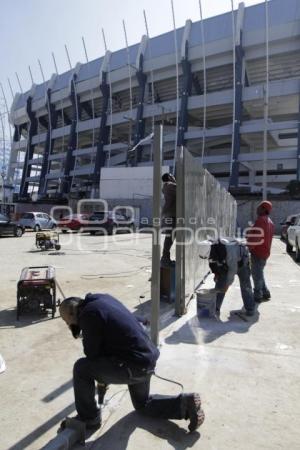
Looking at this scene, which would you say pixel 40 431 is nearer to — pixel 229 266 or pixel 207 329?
pixel 207 329

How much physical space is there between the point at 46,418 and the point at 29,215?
2796 cm

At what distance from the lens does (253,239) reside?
7.38 metres

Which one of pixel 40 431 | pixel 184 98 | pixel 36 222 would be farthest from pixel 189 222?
pixel 184 98

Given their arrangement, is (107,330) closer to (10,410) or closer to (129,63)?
(10,410)

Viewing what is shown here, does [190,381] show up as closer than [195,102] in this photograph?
Yes

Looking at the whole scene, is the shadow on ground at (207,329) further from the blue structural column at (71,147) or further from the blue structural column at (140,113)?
the blue structural column at (71,147)

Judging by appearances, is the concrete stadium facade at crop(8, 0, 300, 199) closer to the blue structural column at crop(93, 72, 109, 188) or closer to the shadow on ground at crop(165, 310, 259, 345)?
the blue structural column at crop(93, 72, 109, 188)

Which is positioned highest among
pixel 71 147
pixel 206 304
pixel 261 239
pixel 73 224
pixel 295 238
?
pixel 71 147

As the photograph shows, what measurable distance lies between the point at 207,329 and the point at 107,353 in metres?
3.14

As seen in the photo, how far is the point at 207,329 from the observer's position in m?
5.83

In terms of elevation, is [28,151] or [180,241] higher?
[28,151]

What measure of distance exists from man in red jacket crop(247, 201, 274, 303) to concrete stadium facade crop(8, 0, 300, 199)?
1261 inches

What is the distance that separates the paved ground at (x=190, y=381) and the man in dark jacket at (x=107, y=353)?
214mm

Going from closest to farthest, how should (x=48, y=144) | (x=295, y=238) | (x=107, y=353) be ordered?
(x=107, y=353) < (x=295, y=238) < (x=48, y=144)
